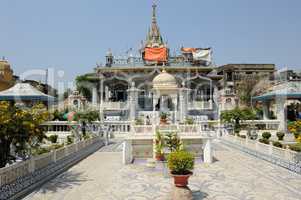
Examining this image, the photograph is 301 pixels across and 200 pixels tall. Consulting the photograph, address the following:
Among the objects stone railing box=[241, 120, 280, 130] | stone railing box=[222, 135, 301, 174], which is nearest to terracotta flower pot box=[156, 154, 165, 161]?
stone railing box=[222, 135, 301, 174]

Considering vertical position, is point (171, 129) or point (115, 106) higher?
point (115, 106)

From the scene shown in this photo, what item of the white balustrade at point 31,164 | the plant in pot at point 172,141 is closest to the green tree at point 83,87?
the white balustrade at point 31,164

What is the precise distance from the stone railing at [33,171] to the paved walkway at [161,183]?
370mm

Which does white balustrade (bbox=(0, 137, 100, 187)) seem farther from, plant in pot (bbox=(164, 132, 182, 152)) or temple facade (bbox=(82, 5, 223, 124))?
temple facade (bbox=(82, 5, 223, 124))

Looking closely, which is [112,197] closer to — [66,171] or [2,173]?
[2,173]

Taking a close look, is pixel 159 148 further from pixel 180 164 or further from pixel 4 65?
pixel 4 65

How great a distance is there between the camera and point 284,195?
8.82 meters

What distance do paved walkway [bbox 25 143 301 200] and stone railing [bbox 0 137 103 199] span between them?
37cm

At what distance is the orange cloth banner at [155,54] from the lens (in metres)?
39.9

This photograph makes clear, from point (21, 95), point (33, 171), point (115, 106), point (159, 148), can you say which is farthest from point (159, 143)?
point (115, 106)

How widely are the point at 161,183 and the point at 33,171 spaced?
4515mm

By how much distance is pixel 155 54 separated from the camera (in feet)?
132

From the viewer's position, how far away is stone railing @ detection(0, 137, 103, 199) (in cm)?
876

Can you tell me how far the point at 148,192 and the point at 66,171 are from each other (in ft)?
16.0
